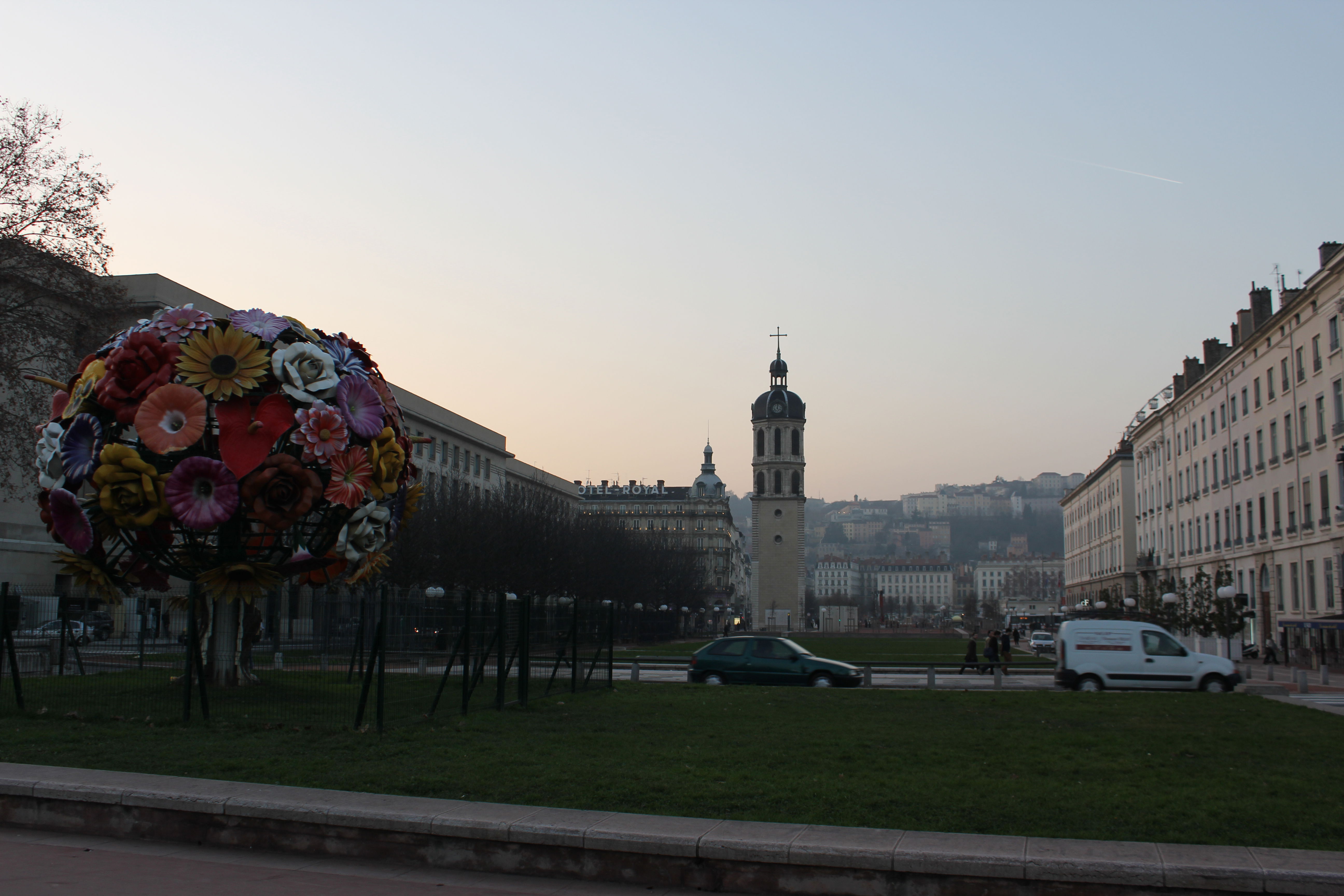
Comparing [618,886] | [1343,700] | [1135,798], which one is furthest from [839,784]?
[1343,700]

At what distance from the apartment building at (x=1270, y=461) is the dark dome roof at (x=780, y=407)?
2374 inches

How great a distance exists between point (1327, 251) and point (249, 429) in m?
45.4

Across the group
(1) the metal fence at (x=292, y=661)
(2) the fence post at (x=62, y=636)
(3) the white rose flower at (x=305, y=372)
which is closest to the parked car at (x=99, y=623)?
(1) the metal fence at (x=292, y=661)

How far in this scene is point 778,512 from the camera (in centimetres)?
12950

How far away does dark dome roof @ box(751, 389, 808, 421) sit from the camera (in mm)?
132875

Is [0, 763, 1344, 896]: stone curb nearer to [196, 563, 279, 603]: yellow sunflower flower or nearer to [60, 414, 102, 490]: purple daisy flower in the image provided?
[196, 563, 279, 603]: yellow sunflower flower

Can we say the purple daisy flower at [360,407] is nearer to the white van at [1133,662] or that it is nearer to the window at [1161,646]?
the white van at [1133,662]

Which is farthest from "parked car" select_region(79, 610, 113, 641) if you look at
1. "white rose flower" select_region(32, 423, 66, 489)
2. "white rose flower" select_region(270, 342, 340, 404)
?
"white rose flower" select_region(270, 342, 340, 404)

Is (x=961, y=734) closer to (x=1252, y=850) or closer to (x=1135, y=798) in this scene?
(x=1135, y=798)

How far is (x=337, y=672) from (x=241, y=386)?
4476 mm

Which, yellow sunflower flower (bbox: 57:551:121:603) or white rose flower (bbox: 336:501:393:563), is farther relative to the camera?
yellow sunflower flower (bbox: 57:551:121:603)

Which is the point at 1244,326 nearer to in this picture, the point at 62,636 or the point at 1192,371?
the point at 1192,371

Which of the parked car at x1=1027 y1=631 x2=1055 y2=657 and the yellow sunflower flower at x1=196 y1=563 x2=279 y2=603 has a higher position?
the yellow sunflower flower at x1=196 y1=563 x2=279 y2=603

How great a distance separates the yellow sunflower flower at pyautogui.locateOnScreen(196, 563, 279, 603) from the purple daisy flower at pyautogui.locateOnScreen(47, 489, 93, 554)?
197 cm
